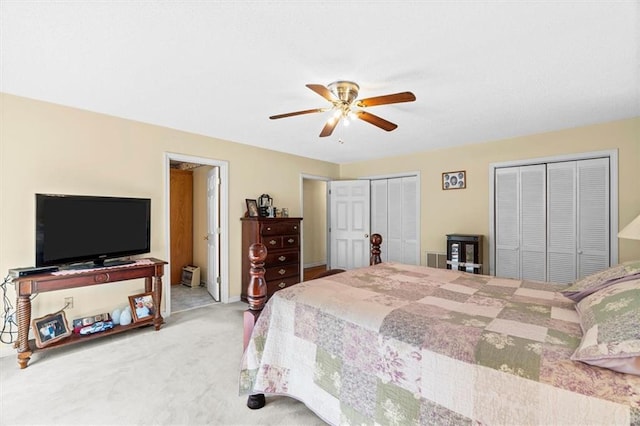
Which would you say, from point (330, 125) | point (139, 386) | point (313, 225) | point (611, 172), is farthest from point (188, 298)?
point (611, 172)

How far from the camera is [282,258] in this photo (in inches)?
172

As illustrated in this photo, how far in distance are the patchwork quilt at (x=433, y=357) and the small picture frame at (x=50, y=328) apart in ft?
6.64

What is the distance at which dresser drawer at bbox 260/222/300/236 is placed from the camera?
4122 millimetres

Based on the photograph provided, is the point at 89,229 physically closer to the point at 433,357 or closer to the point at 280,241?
the point at 280,241

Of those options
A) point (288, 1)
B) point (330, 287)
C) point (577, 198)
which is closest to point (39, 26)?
point (288, 1)

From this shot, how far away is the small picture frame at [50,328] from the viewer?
2.50 m

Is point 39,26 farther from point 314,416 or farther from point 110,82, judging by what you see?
point 314,416

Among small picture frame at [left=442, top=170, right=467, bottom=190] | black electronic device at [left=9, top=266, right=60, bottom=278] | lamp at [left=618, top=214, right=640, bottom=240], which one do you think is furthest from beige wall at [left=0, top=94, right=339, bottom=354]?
lamp at [left=618, top=214, right=640, bottom=240]

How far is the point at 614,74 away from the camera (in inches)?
86.2

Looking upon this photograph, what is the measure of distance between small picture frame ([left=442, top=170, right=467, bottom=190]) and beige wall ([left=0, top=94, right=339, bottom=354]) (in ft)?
11.1

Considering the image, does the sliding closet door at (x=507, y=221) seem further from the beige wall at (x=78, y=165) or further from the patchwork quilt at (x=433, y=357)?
the beige wall at (x=78, y=165)

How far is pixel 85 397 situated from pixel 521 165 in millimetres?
5251

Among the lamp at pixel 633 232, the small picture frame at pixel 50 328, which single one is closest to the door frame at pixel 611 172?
the lamp at pixel 633 232

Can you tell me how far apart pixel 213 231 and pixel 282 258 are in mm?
1133
